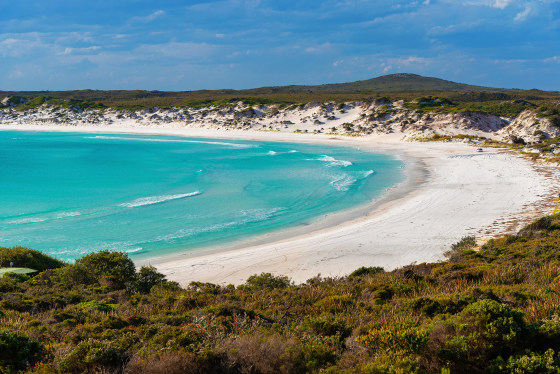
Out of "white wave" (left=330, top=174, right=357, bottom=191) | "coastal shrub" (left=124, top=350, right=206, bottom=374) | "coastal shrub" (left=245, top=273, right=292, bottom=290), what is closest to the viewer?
"coastal shrub" (left=124, top=350, right=206, bottom=374)

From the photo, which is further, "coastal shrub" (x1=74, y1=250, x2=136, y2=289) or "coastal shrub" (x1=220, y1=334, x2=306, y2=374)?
"coastal shrub" (x1=74, y1=250, x2=136, y2=289)

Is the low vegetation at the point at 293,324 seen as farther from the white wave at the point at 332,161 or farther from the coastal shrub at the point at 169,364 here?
the white wave at the point at 332,161

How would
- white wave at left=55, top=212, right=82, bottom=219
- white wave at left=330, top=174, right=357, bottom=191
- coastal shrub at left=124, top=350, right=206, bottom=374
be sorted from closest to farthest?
coastal shrub at left=124, top=350, right=206, bottom=374 < white wave at left=55, top=212, right=82, bottom=219 < white wave at left=330, top=174, right=357, bottom=191

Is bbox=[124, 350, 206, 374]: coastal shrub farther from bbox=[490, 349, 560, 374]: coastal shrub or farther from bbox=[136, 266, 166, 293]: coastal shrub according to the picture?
bbox=[136, 266, 166, 293]: coastal shrub

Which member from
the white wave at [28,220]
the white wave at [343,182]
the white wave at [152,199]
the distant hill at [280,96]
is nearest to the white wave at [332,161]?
the white wave at [343,182]

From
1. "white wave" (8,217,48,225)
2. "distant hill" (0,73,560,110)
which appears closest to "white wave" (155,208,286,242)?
"white wave" (8,217,48,225)

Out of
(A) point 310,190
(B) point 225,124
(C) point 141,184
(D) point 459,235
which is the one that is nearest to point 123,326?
(D) point 459,235

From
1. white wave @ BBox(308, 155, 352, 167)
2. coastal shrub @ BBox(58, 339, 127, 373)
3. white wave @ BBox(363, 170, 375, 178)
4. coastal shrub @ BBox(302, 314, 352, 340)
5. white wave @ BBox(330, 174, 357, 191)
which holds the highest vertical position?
white wave @ BBox(308, 155, 352, 167)
